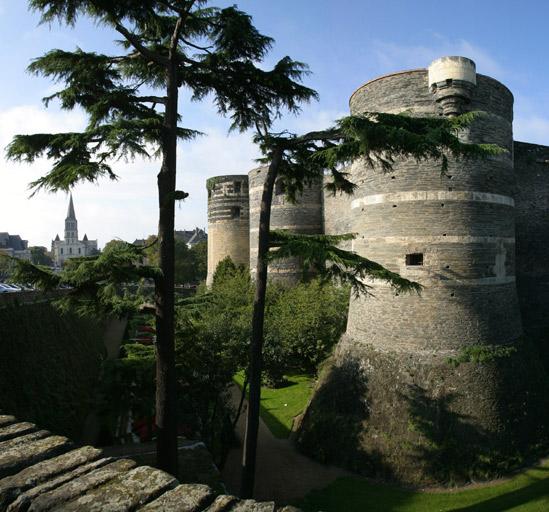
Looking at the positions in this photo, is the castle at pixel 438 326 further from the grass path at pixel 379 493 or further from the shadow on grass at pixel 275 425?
the shadow on grass at pixel 275 425

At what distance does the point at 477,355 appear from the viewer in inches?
463

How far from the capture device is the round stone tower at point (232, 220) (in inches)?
1186

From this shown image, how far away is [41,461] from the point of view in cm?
331

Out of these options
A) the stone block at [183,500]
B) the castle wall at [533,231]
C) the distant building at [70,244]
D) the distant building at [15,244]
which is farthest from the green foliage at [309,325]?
the distant building at [70,244]

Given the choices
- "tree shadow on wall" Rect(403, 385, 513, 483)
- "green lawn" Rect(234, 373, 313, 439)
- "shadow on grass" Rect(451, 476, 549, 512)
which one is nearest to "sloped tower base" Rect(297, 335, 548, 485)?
"tree shadow on wall" Rect(403, 385, 513, 483)

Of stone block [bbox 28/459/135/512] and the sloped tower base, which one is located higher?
stone block [bbox 28/459/135/512]

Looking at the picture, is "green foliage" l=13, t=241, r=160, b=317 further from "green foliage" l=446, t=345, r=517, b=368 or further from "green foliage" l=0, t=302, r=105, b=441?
"green foliage" l=446, t=345, r=517, b=368

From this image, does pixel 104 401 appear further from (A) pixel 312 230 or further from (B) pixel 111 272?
(A) pixel 312 230

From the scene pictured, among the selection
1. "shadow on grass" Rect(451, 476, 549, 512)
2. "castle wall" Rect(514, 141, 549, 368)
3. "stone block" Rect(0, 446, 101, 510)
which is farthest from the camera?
"castle wall" Rect(514, 141, 549, 368)

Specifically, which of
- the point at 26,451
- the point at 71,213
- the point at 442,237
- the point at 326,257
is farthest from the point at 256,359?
the point at 71,213

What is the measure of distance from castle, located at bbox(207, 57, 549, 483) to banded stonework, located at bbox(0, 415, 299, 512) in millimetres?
9652

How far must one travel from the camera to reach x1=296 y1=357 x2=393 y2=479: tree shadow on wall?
11609 millimetres

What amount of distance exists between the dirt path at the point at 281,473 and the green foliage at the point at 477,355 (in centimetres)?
411

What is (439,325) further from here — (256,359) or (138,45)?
(138,45)
